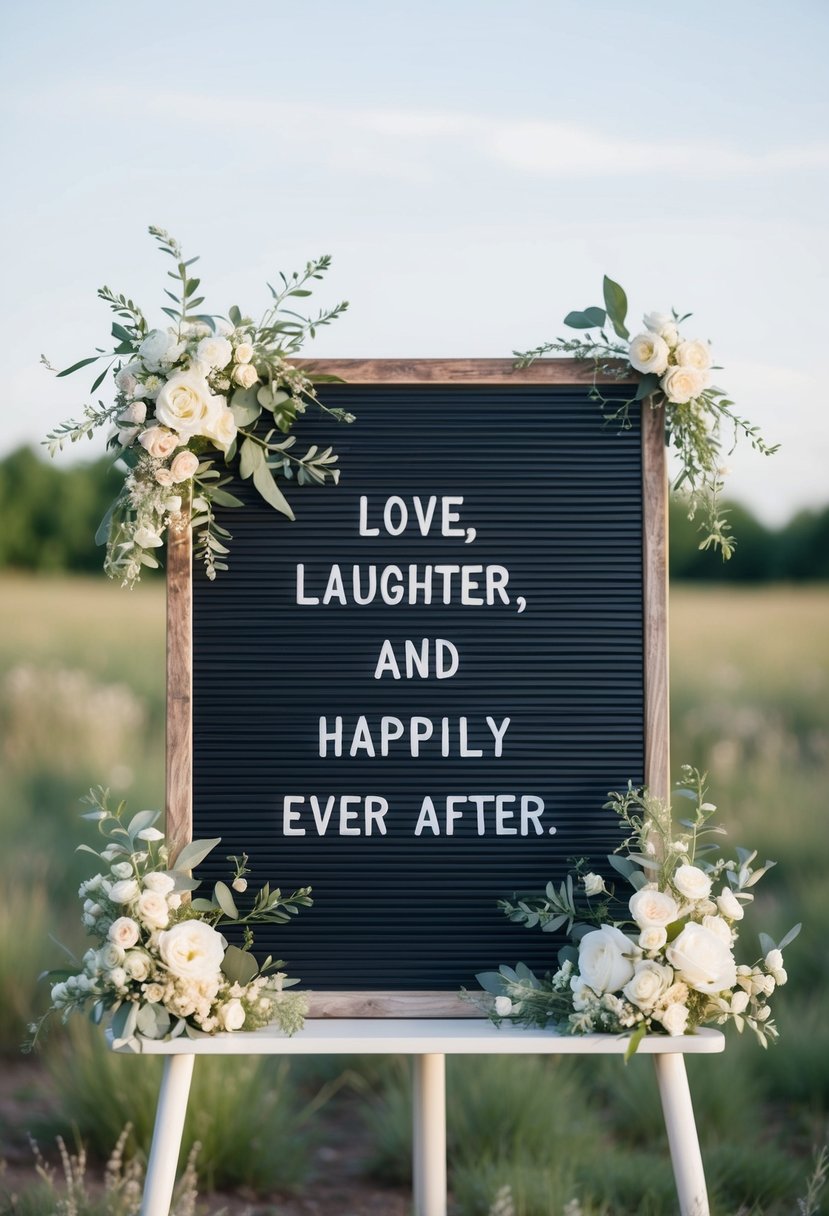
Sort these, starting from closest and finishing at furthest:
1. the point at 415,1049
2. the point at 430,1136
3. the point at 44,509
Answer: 1. the point at 415,1049
2. the point at 430,1136
3. the point at 44,509

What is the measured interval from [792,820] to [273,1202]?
2516 mm

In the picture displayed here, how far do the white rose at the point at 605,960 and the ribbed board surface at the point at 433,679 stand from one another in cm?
15

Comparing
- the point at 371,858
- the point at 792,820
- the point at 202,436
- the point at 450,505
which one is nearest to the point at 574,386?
the point at 450,505

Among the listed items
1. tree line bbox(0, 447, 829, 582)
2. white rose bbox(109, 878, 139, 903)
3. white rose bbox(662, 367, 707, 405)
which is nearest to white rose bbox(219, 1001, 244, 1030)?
white rose bbox(109, 878, 139, 903)

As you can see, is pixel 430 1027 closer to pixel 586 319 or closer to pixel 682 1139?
pixel 682 1139

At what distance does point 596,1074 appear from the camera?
363 centimetres

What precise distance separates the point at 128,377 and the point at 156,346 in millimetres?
79

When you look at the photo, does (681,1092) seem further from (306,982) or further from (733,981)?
(306,982)

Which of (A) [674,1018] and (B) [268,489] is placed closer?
(A) [674,1018]

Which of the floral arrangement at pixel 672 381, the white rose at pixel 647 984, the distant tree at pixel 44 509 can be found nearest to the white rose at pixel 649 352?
the floral arrangement at pixel 672 381

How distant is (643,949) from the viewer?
6.14ft

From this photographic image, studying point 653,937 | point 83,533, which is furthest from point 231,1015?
point 83,533

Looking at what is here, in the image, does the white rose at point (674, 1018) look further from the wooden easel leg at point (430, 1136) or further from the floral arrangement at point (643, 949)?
the wooden easel leg at point (430, 1136)

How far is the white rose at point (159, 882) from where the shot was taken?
1.87 m
